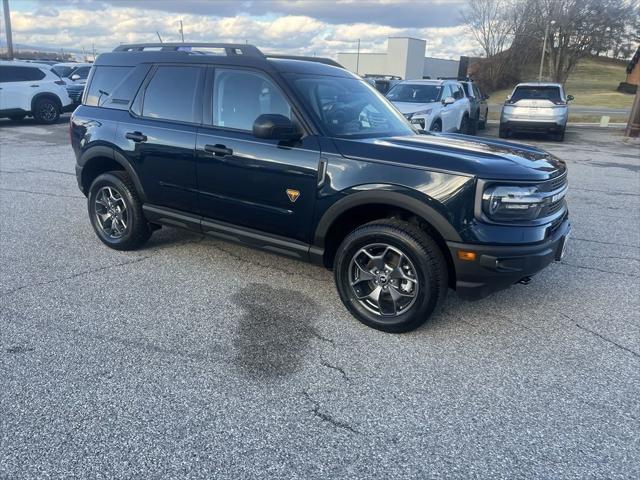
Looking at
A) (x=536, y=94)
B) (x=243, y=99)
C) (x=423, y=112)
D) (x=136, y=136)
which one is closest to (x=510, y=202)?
(x=243, y=99)

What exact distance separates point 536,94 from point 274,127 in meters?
14.9

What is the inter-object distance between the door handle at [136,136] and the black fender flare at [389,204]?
6.40ft

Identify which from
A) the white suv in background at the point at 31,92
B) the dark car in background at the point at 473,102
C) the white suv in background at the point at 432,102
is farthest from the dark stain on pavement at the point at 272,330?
the white suv in background at the point at 31,92

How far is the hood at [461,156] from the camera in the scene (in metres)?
3.34

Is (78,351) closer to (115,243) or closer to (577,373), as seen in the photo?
(115,243)

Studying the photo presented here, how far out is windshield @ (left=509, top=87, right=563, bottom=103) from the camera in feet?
52.3

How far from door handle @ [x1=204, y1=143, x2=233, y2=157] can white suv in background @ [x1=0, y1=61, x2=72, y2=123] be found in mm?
14246

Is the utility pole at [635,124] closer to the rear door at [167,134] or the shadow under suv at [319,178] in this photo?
the shadow under suv at [319,178]

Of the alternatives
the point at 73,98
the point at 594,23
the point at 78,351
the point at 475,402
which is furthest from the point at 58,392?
the point at 594,23

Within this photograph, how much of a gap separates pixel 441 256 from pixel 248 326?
4.78 feet

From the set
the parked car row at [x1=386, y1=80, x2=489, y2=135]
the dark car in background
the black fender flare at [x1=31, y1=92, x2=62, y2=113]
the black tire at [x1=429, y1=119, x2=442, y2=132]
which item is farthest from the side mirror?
the black fender flare at [x1=31, y1=92, x2=62, y2=113]

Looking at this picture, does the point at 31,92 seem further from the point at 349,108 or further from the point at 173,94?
the point at 349,108

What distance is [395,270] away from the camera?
365 centimetres

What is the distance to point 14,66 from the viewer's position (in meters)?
15.4
